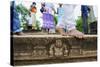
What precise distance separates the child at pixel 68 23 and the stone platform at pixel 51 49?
49mm

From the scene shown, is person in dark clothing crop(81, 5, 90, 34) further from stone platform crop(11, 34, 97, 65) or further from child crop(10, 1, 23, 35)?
child crop(10, 1, 23, 35)

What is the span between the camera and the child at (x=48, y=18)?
182 cm

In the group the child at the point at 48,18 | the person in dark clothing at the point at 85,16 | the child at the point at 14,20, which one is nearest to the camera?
the child at the point at 14,20

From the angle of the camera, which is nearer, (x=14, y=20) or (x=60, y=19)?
(x=14, y=20)

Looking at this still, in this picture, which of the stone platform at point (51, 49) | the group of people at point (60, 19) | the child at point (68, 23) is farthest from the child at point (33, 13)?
the child at point (68, 23)

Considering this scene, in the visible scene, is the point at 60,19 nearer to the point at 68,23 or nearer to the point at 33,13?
the point at 68,23

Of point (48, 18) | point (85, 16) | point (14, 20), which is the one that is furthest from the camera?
point (85, 16)

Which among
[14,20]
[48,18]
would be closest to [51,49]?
[48,18]

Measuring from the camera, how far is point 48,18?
6.02ft

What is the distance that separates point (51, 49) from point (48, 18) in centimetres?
27

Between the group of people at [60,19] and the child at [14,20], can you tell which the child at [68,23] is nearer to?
the group of people at [60,19]

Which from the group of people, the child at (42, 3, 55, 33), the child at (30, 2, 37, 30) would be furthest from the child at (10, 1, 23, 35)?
the child at (42, 3, 55, 33)
